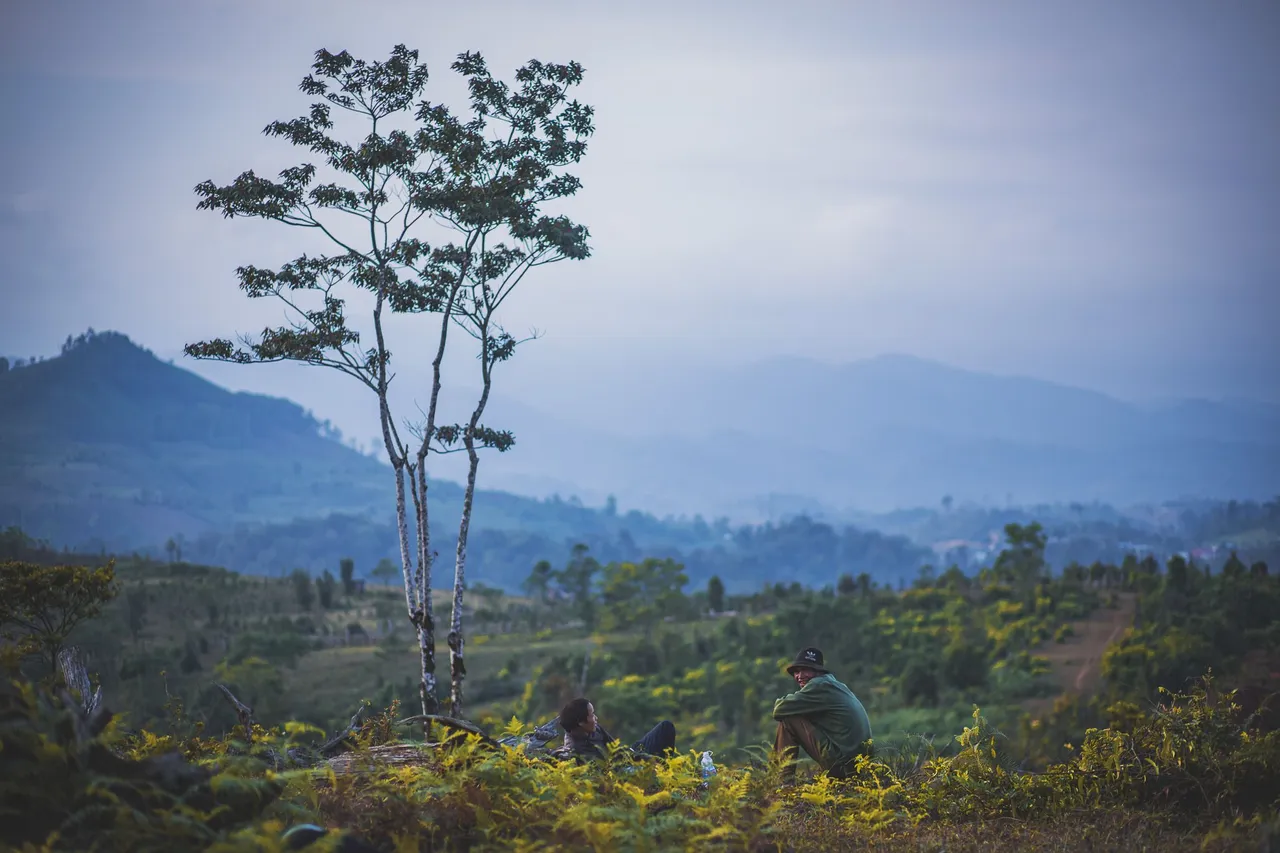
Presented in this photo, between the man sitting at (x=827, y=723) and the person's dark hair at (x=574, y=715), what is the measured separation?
5.01 feet

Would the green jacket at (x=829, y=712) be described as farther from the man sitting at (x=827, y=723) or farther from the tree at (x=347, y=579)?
the tree at (x=347, y=579)

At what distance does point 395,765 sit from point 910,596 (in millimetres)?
37686

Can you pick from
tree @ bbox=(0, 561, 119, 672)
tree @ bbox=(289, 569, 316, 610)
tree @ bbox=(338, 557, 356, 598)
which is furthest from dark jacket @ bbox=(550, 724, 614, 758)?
tree @ bbox=(338, 557, 356, 598)

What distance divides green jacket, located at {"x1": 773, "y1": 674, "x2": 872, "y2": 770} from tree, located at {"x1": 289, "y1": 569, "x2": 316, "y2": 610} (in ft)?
152

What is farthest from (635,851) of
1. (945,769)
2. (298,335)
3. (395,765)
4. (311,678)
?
(311,678)

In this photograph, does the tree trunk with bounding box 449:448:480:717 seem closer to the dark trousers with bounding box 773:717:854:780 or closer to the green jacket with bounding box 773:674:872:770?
the dark trousers with bounding box 773:717:854:780

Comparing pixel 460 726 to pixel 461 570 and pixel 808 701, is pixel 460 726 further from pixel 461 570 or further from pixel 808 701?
pixel 461 570

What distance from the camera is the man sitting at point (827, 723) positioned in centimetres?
816

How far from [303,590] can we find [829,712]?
4748 cm

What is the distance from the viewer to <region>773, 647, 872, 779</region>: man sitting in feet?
26.8

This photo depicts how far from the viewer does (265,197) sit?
11.6 metres

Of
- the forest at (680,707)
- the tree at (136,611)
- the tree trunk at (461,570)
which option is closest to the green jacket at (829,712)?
the forest at (680,707)

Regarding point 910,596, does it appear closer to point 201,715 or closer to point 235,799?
point 201,715

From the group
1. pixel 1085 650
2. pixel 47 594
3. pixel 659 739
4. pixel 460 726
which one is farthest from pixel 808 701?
pixel 1085 650
